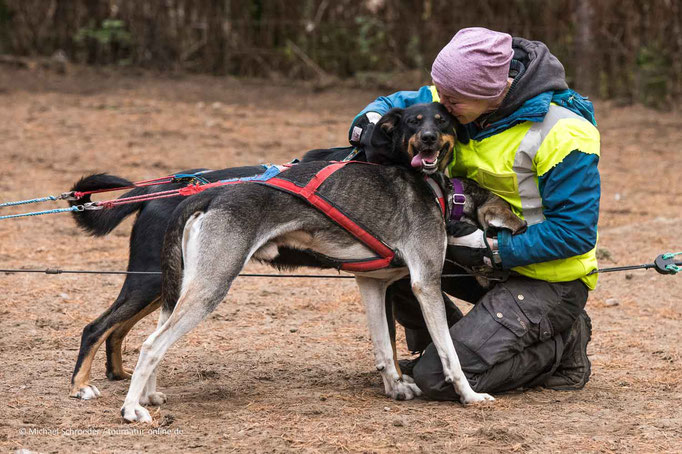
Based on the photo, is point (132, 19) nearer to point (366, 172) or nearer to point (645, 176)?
point (645, 176)

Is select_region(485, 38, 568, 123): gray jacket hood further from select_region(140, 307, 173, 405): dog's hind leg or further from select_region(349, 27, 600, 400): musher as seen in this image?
select_region(140, 307, 173, 405): dog's hind leg

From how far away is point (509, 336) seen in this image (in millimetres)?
4574

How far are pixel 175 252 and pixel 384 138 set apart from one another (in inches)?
46.8

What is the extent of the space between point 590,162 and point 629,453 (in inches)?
54.9

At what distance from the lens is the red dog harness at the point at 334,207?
4199 mm

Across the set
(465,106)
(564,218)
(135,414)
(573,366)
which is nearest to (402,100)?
(465,106)

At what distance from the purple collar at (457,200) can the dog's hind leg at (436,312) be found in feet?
0.94

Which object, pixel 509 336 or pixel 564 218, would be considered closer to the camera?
pixel 564 218

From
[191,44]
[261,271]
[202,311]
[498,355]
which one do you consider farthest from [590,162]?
[191,44]

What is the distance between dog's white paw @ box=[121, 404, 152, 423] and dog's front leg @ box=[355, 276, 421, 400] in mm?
1249

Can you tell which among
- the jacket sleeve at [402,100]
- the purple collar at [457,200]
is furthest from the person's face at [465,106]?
the jacket sleeve at [402,100]

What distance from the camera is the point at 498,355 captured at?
455 centimetres

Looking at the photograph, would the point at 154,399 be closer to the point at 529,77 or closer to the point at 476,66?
the point at 476,66

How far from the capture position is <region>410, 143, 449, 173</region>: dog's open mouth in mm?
4336
